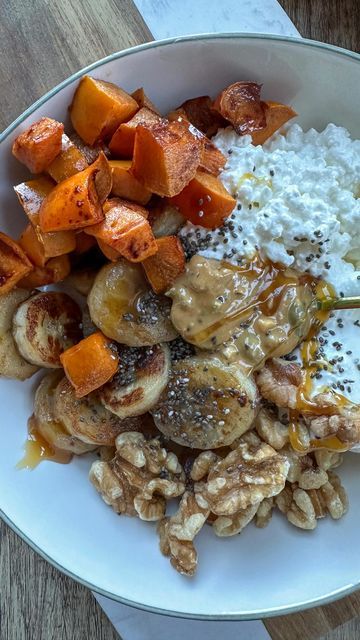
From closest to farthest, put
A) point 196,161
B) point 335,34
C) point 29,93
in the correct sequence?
point 196,161, point 29,93, point 335,34

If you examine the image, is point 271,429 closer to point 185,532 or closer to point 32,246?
point 185,532

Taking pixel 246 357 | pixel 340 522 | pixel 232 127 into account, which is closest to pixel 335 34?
pixel 232 127

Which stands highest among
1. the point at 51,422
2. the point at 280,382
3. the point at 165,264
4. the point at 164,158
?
the point at 164,158

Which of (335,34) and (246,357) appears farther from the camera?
(335,34)

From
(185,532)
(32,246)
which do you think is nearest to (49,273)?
(32,246)

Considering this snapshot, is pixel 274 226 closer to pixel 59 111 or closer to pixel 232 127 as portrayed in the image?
pixel 232 127

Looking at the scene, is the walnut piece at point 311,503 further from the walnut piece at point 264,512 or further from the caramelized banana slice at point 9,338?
the caramelized banana slice at point 9,338

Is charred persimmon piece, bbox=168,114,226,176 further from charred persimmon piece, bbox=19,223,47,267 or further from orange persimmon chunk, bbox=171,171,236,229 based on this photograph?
charred persimmon piece, bbox=19,223,47,267
